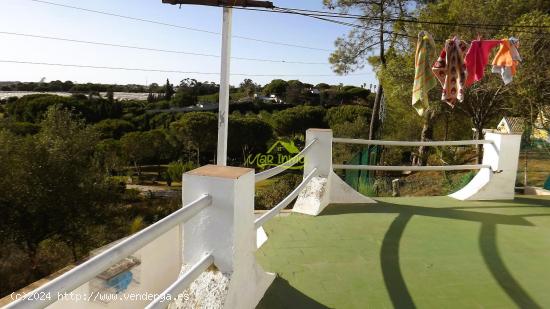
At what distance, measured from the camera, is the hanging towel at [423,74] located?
5.27 meters

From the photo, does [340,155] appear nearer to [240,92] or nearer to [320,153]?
[320,153]

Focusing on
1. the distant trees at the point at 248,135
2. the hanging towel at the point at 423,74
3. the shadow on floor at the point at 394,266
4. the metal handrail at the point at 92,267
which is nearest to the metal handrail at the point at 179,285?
the metal handrail at the point at 92,267

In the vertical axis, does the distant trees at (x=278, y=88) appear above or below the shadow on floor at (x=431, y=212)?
above

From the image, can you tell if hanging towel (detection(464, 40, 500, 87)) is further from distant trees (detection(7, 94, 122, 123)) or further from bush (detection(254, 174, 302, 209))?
distant trees (detection(7, 94, 122, 123))

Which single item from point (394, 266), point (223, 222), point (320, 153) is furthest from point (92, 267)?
point (320, 153)

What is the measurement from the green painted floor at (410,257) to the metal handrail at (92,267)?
3.77 feet

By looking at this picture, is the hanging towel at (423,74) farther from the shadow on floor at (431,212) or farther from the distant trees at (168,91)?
the distant trees at (168,91)

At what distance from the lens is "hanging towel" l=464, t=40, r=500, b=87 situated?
5445mm

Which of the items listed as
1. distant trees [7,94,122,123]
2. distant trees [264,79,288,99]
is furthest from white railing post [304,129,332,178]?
distant trees [264,79,288,99]

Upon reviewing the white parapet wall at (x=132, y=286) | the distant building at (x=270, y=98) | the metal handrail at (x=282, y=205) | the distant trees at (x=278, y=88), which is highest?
the distant trees at (x=278, y=88)

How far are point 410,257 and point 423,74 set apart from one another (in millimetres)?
2958

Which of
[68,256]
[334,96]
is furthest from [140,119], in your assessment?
[68,256]

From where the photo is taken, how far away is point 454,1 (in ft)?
50.3

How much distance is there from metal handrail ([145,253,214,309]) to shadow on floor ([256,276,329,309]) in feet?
2.24
